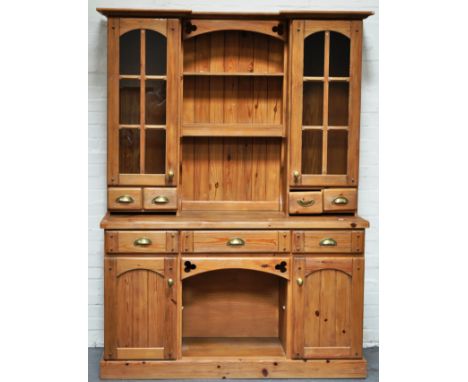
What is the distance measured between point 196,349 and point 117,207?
962 millimetres

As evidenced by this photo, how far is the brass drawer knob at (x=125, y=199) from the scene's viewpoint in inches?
136

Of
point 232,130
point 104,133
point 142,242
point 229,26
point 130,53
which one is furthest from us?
point 104,133

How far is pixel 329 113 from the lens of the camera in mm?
3494

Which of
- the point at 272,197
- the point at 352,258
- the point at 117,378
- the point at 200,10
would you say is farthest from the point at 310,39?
the point at 117,378

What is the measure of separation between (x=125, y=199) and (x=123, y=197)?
0.05 ft

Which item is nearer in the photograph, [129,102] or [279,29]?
[129,102]

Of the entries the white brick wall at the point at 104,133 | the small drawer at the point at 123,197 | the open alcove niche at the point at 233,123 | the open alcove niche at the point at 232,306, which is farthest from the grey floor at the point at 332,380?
the open alcove niche at the point at 233,123

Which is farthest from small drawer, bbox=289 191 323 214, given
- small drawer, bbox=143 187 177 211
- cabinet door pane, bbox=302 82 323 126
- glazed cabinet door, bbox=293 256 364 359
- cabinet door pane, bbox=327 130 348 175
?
small drawer, bbox=143 187 177 211

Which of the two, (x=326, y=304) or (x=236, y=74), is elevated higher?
(x=236, y=74)

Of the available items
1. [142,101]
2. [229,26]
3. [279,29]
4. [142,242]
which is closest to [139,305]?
[142,242]

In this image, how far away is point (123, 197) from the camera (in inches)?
136

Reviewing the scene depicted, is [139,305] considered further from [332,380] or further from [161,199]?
[332,380]

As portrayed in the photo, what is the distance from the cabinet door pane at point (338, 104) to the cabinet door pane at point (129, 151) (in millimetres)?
1130

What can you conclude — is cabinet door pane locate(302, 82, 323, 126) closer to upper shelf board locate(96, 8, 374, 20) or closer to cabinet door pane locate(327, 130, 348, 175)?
cabinet door pane locate(327, 130, 348, 175)
